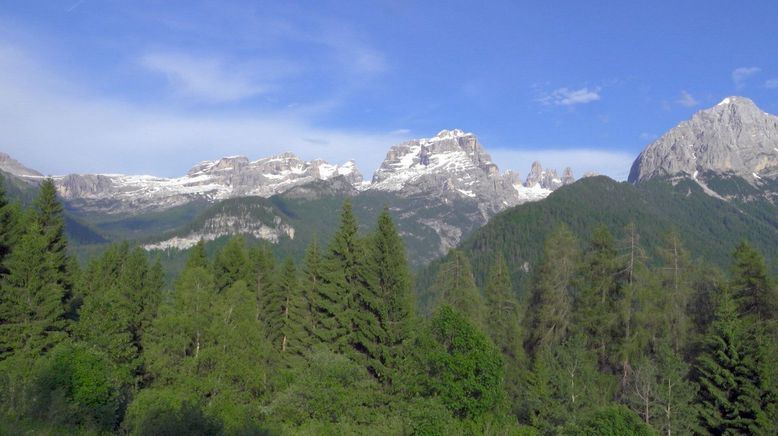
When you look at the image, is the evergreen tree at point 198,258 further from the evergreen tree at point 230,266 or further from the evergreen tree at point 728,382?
the evergreen tree at point 728,382

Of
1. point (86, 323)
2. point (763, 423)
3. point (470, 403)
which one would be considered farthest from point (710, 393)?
point (86, 323)

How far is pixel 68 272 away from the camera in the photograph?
4634 centimetres

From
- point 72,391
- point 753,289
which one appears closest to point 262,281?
point 72,391

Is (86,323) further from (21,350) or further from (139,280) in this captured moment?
(139,280)

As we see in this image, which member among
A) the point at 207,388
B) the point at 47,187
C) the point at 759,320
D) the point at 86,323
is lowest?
the point at 207,388

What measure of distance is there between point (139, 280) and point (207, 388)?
18.9 m

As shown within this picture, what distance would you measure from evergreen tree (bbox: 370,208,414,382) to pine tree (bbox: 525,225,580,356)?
12.4 m

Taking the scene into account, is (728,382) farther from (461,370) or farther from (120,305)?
(120,305)

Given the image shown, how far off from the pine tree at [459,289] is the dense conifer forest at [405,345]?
0.14 m

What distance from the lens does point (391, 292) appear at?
4122 centimetres

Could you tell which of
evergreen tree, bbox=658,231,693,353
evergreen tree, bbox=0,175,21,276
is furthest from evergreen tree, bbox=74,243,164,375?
Answer: evergreen tree, bbox=658,231,693,353

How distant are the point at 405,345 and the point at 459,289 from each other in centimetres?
872

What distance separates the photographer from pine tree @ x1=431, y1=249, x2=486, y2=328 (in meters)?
45.0

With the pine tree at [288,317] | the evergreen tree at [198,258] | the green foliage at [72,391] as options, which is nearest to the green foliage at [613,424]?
the pine tree at [288,317]
